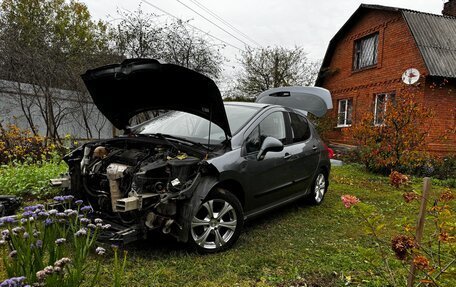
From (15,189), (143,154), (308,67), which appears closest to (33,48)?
(15,189)

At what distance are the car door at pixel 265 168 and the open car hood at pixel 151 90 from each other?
45cm

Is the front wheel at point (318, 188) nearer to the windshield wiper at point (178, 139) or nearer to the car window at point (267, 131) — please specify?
the car window at point (267, 131)

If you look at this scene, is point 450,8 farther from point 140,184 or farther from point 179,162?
point 140,184

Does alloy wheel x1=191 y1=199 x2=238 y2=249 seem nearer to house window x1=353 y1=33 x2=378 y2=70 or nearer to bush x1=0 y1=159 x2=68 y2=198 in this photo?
bush x1=0 y1=159 x2=68 y2=198

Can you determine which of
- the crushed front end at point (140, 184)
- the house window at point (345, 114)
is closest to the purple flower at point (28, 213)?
the crushed front end at point (140, 184)

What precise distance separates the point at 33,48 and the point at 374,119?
10103 millimetres

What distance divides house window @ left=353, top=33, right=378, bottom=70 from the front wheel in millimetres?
10626

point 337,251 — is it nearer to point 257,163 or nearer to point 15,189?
point 257,163

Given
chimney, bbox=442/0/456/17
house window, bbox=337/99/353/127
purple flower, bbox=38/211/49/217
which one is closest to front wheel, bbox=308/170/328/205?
purple flower, bbox=38/211/49/217

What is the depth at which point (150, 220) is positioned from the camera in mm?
3156

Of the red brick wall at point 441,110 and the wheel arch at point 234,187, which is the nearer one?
the wheel arch at point 234,187

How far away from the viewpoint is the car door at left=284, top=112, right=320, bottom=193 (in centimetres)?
480

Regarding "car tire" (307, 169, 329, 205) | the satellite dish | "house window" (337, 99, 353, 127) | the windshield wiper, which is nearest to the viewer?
the windshield wiper

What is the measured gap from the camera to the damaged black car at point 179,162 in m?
3.19
